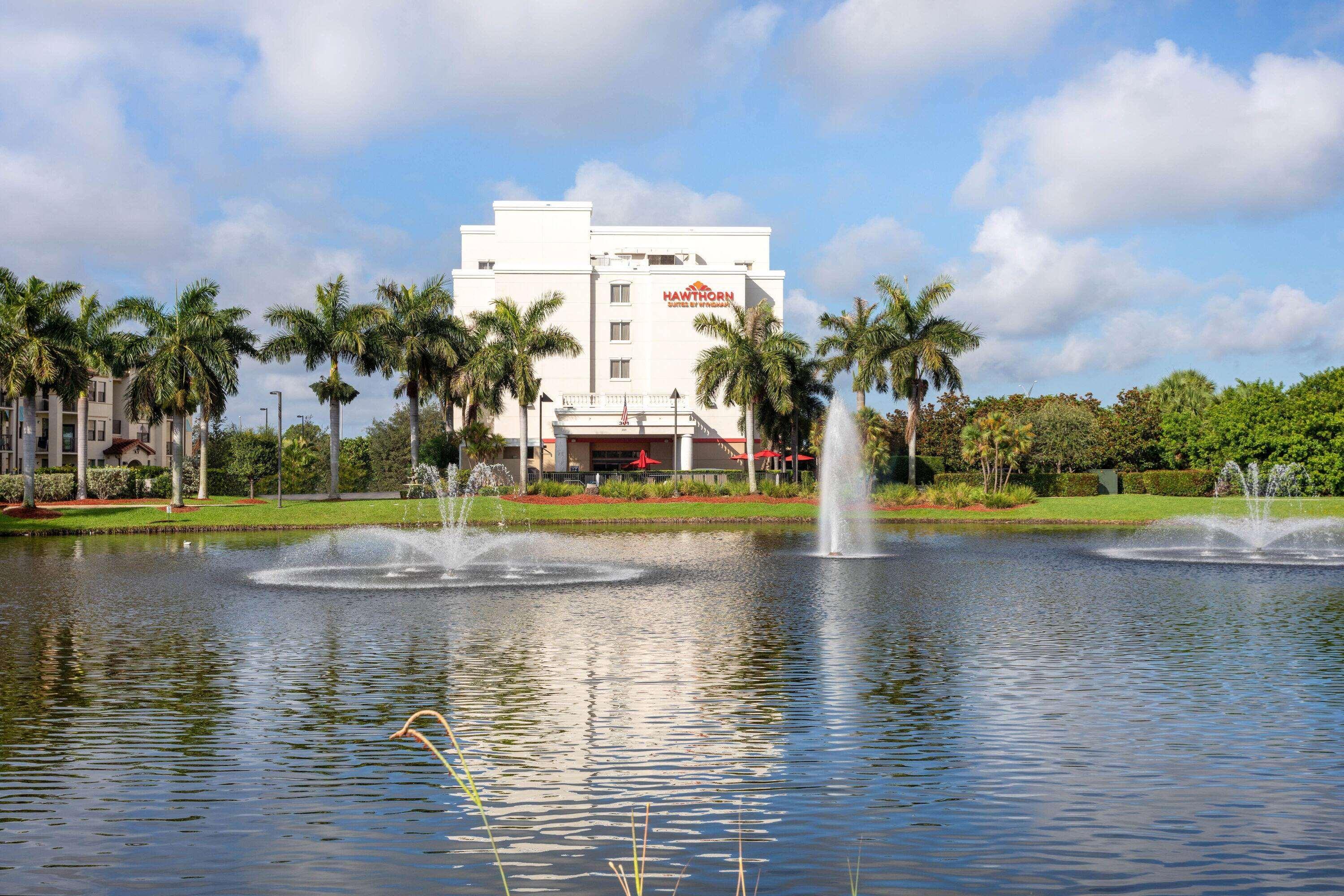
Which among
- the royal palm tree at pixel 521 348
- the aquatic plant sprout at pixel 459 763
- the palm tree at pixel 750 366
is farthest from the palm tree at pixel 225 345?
the aquatic plant sprout at pixel 459 763

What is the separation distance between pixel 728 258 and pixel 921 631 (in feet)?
257

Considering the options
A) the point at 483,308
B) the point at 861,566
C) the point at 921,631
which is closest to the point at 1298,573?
the point at 861,566

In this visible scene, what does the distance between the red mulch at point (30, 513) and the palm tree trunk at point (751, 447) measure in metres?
34.8

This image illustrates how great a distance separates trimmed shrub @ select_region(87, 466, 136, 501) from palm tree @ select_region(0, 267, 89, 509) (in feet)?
24.5

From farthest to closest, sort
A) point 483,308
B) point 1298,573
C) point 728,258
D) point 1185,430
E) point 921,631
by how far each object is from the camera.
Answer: point 728,258
point 483,308
point 1185,430
point 1298,573
point 921,631

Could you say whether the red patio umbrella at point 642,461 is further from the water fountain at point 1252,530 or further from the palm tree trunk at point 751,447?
the water fountain at point 1252,530

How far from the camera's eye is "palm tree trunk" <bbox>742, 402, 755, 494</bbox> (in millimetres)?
61969

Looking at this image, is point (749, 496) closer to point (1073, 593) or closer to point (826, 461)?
point (826, 461)

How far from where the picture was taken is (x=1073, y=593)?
23375mm

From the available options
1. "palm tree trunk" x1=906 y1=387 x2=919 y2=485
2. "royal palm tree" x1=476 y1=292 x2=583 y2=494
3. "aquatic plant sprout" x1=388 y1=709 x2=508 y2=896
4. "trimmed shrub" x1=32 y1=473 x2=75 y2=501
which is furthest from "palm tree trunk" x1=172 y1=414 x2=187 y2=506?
"aquatic plant sprout" x1=388 y1=709 x2=508 y2=896

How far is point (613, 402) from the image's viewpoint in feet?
255

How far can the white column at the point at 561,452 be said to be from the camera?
75.6 m

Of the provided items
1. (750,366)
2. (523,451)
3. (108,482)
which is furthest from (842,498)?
(108,482)

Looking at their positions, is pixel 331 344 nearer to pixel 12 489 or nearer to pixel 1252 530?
pixel 12 489
